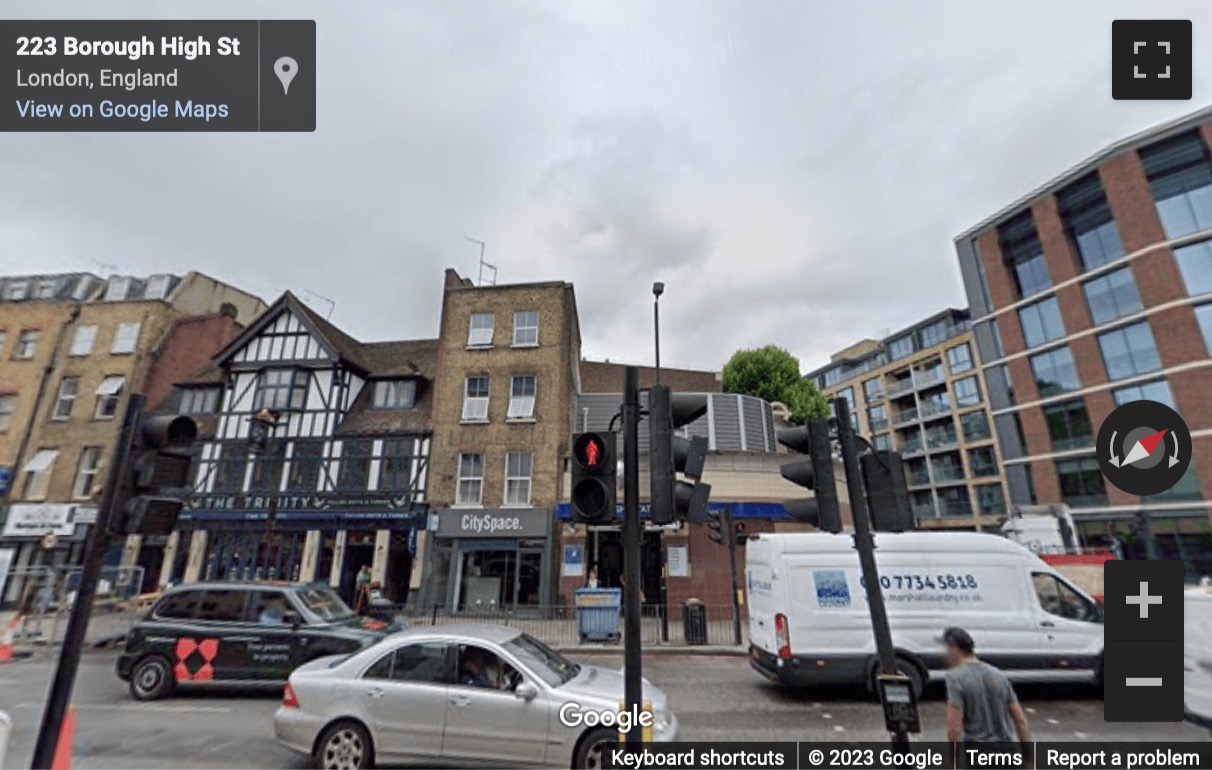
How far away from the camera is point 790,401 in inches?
1220

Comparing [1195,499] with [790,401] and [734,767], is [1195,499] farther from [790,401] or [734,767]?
[734,767]

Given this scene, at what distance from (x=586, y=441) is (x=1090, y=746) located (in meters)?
7.54

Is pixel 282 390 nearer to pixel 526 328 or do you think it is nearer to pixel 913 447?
pixel 526 328

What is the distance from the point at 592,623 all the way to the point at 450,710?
9.11m

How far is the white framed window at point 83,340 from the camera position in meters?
25.7

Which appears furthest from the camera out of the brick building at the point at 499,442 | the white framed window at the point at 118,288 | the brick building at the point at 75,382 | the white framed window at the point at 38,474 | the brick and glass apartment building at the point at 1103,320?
the white framed window at the point at 118,288

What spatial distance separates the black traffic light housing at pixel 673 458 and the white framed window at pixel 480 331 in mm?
18789

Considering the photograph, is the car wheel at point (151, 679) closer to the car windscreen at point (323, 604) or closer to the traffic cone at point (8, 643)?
the car windscreen at point (323, 604)

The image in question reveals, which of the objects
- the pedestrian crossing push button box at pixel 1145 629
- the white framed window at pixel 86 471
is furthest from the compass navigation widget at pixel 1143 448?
the white framed window at pixel 86 471

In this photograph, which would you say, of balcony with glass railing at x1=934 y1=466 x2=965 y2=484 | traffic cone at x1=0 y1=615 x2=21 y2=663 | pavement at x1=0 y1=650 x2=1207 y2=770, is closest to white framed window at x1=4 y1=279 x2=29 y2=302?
traffic cone at x1=0 y1=615 x2=21 y2=663

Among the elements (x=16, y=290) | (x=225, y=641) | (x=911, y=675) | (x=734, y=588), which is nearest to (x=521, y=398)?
(x=734, y=588)

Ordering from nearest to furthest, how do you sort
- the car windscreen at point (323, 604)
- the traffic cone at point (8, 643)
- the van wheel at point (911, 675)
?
the van wheel at point (911, 675)
the car windscreen at point (323, 604)
the traffic cone at point (8, 643)

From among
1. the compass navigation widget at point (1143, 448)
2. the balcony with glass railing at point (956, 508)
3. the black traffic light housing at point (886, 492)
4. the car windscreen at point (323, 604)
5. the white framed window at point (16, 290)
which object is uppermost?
the white framed window at point (16, 290)

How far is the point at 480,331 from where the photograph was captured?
22.8 meters
